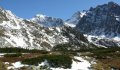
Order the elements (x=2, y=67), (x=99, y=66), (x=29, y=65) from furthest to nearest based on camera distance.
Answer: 1. (x=99, y=66)
2. (x=29, y=65)
3. (x=2, y=67)

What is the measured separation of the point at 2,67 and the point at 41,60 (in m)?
7.29

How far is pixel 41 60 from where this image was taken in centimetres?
4881

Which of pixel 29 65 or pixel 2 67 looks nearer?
pixel 2 67

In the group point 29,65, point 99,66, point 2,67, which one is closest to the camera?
point 2,67

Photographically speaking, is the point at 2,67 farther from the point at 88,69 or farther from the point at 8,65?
the point at 88,69

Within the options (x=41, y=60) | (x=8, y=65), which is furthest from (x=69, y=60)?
(x=8, y=65)

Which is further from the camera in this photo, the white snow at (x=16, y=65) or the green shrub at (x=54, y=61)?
the green shrub at (x=54, y=61)

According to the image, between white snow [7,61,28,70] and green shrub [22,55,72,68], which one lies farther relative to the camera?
green shrub [22,55,72,68]

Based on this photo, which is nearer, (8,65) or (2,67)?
(2,67)

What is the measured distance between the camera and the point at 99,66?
166 ft

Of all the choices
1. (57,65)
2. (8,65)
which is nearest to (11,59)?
(8,65)

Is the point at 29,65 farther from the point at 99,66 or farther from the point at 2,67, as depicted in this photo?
the point at 99,66

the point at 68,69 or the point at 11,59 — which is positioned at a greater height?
the point at 11,59

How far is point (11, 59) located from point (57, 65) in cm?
962
